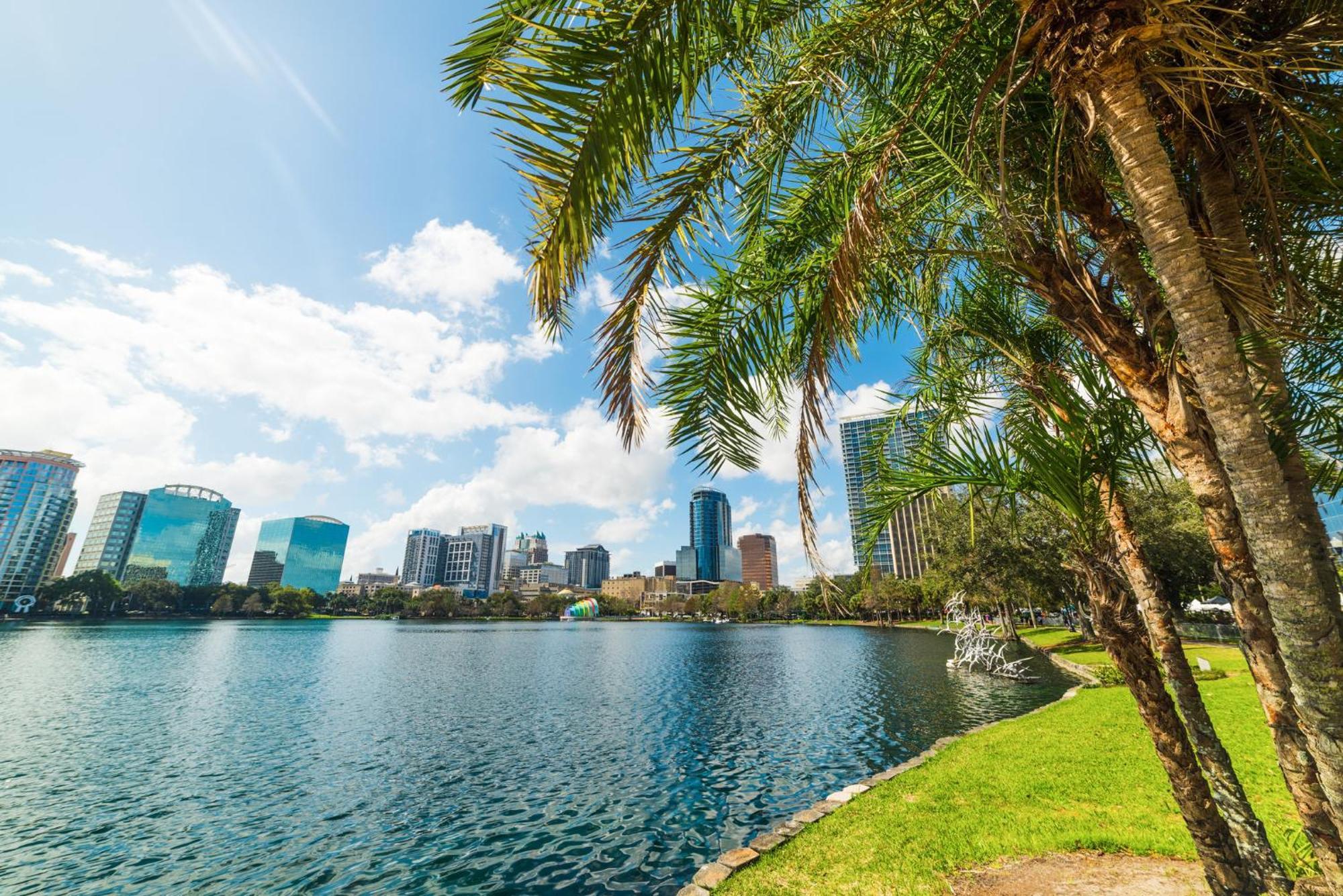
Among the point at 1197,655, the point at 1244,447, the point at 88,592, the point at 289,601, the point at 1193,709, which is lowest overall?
the point at 1197,655

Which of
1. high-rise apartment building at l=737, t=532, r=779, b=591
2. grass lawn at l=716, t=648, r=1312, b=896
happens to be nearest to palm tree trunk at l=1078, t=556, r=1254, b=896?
grass lawn at l=716, t=648, r=1312, b=896

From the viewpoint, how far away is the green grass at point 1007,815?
598 cm

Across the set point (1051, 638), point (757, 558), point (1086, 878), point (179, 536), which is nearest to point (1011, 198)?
point (1086, 878)

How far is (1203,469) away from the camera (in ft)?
8.85

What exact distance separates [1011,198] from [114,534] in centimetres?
21123

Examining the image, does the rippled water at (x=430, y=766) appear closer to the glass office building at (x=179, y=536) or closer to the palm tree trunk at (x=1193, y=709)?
the palm tree trunk at (x=1193, y=709)

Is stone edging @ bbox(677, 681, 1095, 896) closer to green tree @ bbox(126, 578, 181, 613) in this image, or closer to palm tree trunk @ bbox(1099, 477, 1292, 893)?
palm tree trunk @ bbox(1099, 477, 1292, 893)

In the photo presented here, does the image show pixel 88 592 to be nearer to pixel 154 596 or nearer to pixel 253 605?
pixel 154 596

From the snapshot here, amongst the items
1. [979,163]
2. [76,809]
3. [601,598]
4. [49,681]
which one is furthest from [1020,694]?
[601,598]

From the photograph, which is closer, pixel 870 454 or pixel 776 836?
pixel 870 454

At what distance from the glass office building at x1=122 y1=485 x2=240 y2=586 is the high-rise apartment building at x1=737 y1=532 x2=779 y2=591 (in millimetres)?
142395

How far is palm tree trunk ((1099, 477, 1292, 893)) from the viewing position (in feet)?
10.4

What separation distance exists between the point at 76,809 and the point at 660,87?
1772cm

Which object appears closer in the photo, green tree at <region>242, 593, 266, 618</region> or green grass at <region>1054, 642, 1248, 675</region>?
green grass at <region>1054, 642, 1248, 675</region>
